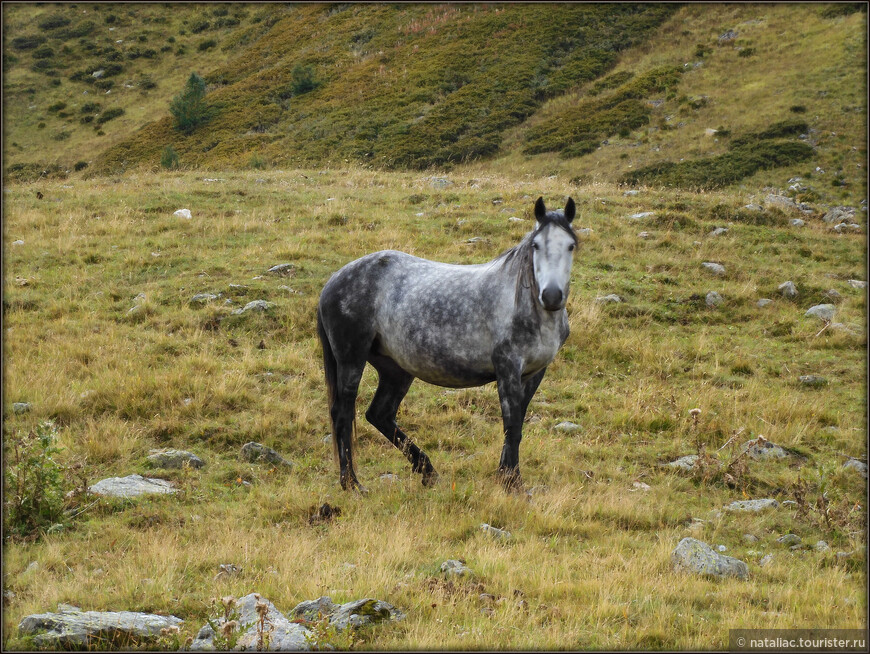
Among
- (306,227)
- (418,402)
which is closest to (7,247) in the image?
(306,227)

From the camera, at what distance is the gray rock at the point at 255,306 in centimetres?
1266

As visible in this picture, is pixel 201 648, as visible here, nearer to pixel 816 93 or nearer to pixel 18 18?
pixel 816 93

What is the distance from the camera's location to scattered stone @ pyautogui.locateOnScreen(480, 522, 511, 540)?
652 centimetres

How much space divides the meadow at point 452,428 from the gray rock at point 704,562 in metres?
0.16

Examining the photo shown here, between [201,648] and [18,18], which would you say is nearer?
[201,648]

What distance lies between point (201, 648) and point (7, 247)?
14.5 metres

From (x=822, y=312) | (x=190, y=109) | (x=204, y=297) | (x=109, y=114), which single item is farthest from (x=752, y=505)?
(x=109, y=114)

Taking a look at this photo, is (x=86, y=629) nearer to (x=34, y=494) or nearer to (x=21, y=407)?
(x=34, y=494)

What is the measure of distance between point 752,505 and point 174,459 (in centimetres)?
631

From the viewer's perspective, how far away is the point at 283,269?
14.7 metres

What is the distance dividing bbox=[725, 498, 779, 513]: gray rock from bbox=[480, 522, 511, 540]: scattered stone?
8.47ft

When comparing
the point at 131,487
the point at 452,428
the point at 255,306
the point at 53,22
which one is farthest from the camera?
the point at 53,22

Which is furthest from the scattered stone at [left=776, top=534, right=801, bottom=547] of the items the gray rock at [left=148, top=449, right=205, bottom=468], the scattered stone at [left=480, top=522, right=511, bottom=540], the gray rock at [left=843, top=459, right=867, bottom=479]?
the gray rock at [left=148, top=449, right=205, bottom=468]

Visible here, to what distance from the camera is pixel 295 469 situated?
829 centimetres
